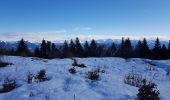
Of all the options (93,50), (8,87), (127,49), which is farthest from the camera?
(93,50)

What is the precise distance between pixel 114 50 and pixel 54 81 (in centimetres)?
7737

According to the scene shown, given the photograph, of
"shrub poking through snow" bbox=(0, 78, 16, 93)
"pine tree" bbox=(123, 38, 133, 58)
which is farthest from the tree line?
"shrub poking through snow" bbox=(0, 78, 16, 93)

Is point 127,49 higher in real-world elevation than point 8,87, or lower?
higher

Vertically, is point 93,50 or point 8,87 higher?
point 93,50

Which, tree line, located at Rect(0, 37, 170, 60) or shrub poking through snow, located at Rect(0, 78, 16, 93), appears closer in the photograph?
shrub poking through snow, located at Rect(0, 78, 16, 93)

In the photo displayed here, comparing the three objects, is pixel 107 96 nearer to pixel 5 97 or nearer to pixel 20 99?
pixel 20 99

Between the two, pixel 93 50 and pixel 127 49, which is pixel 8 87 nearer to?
pixel 127 49

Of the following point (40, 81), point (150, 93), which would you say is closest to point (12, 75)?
point (40, 81)

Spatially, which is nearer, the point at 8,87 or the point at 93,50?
the point at 8,87

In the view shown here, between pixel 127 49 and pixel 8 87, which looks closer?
pixel 8 87

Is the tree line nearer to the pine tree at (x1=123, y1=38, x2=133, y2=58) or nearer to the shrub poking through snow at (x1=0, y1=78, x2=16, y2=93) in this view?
the pine tree at (x1=123, y1=38, x2=133, y2=58)

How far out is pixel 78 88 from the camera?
287 inches

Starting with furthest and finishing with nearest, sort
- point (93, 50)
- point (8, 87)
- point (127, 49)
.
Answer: point (93, 50) → point (127, 49) → point (8, 87)

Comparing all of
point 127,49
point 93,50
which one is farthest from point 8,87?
point 93,50
